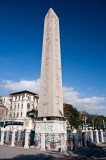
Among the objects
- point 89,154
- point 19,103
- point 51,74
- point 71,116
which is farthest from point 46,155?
point 19,103

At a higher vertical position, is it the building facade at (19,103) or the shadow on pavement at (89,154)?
the building facade at (19,103)

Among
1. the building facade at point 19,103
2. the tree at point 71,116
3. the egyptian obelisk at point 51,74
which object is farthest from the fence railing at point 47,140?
the building facade at point 19,103

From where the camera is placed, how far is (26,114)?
5256cm

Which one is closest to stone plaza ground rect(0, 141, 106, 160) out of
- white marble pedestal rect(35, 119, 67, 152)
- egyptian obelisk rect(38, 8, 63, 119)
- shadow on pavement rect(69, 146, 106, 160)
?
shadow on pavement rect(69, 146, 106, 160)

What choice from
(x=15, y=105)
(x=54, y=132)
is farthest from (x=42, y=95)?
(x=15, y=105)

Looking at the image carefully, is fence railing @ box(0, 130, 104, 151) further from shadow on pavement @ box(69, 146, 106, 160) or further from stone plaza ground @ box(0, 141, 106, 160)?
stone plaza ground @ box(0, 141, 106, 160)

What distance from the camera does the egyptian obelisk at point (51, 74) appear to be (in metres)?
12.5

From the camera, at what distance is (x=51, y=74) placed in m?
13.1

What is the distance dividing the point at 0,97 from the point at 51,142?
49.8 m

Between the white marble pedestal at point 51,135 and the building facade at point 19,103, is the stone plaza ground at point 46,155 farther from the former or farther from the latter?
the building facade at point 19,103

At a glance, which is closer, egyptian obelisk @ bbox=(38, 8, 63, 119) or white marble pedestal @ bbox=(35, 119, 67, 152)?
white marble pedestal @ bbox=(35, 119, 67, 152)

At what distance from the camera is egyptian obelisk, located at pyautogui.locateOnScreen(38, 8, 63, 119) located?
1245cm

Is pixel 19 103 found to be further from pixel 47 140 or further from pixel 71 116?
pixel 47 140

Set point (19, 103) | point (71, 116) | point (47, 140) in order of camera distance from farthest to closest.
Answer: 1. point (19, 103)
2. point (71, 116)
3. point (47, 140)
